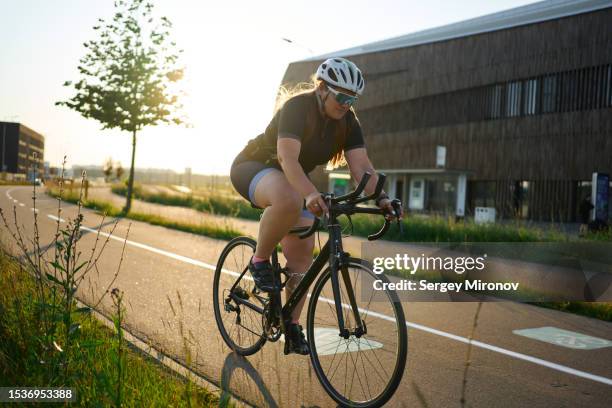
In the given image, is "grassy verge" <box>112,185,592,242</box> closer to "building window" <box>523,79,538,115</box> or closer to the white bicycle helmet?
the white bicycle helmet

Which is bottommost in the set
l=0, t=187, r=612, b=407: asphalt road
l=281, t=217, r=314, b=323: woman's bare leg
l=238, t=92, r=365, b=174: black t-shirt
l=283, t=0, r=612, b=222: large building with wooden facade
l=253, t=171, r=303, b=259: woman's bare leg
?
l=0, t=187, r=612, b=407: asphalt road

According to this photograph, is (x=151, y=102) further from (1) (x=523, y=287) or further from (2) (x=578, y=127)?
(2) (x=578, y=127)

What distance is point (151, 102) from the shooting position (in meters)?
23.8

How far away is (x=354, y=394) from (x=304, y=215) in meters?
1.35

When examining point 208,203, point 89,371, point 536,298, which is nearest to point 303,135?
point 89,371

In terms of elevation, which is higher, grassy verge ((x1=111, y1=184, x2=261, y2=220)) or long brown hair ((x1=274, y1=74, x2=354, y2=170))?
long brown hair ((x1=274, y1=74, x2=354, y2=170))

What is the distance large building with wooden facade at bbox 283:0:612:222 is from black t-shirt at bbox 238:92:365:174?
27402 millimetres

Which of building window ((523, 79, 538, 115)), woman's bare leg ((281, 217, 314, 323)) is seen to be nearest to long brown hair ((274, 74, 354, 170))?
woman's bare leg ((281, 217, 314, 323))

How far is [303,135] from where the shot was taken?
4102 millimetres

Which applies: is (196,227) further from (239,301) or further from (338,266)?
(338,266)

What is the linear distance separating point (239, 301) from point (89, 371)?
5.10 feet

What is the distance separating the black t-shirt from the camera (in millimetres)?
3902

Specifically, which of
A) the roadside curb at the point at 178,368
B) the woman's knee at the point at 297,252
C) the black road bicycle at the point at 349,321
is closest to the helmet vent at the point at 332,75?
the black road bicycle at the point at 349,321

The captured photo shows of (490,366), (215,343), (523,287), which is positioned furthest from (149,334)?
(523,287)
